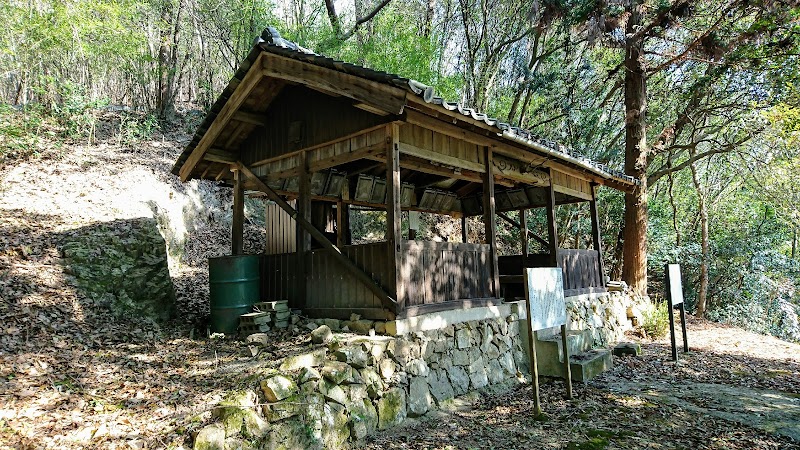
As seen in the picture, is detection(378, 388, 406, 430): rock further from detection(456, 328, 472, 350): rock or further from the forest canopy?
the forest canopy

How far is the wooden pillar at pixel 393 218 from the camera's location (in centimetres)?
530

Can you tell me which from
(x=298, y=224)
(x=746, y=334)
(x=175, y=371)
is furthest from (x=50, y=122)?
(x=746, y=334)

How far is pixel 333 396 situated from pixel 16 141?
38.6ft

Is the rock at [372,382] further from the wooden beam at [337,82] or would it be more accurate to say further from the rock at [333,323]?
the wooden beam at [337,82]

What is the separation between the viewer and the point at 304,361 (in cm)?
441

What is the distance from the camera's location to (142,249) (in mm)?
8156

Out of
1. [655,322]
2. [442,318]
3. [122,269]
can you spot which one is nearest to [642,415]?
[442,318]

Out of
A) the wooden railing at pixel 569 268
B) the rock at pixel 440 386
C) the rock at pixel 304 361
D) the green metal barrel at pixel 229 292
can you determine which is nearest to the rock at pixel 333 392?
the rock at pixel 304 361

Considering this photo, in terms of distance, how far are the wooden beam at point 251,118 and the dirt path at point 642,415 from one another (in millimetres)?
5284

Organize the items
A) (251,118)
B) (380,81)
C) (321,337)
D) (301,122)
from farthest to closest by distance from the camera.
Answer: (251,118) → (301,122) → (321,337) → (380,81)

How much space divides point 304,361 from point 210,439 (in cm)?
123

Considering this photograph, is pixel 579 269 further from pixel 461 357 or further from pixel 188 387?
pixel 188 387

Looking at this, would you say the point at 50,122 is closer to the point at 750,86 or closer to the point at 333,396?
the point at 333,396

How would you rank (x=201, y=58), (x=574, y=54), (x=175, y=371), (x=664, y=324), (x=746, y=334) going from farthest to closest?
(x=201, y=58) → (x=574, y=54) → (x=746, y=334) → (x=664, y=324) → (x=175, y=371)
